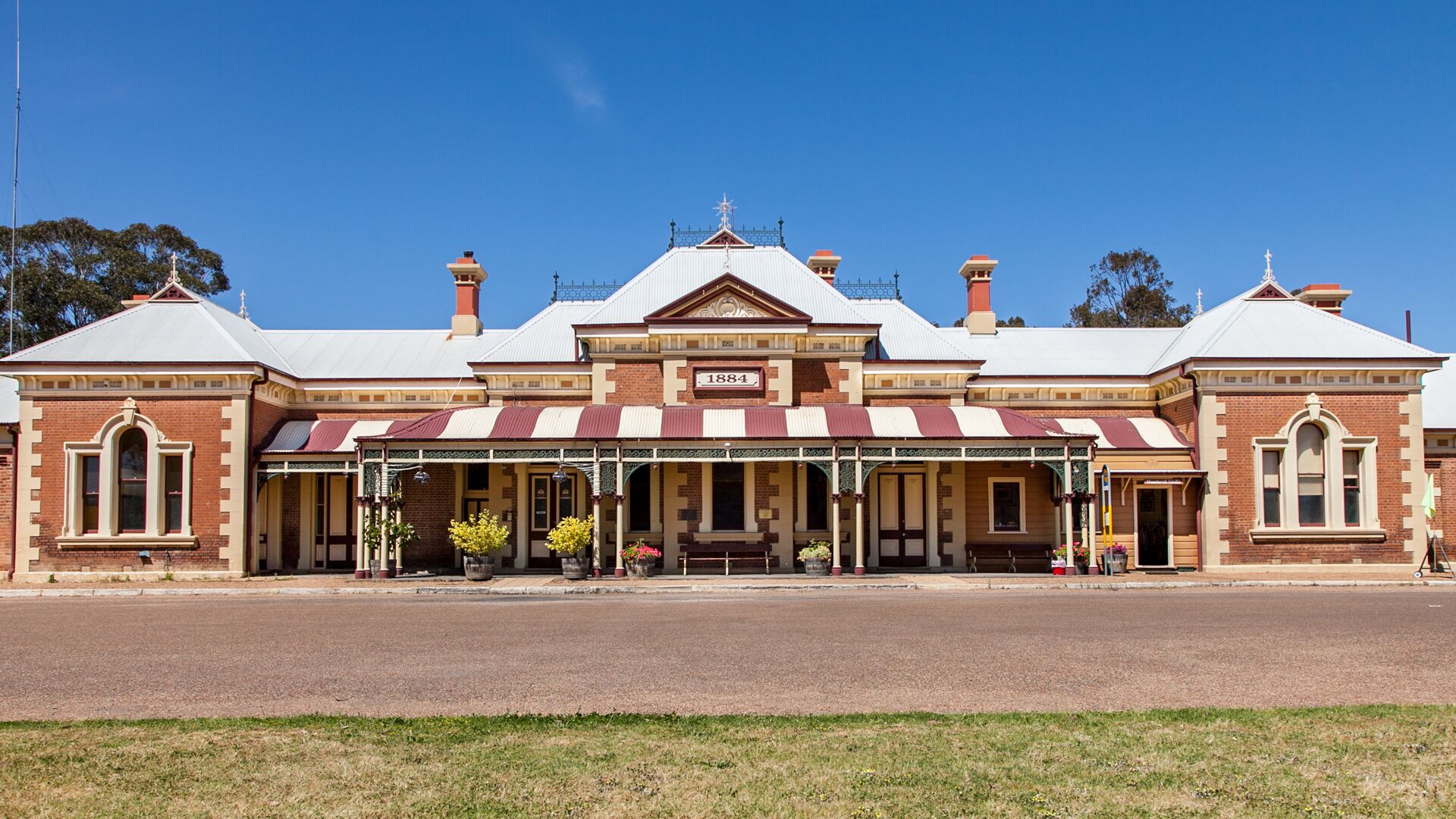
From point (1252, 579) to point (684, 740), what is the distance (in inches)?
801

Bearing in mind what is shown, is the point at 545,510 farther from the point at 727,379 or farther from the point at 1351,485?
the point at 1351,485

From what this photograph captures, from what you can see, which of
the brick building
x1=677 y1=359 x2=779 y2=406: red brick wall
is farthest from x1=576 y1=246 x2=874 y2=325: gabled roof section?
x1=677 y1=359 x2=779 y2=406: red brick wall

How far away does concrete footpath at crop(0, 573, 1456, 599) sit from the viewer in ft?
70.7

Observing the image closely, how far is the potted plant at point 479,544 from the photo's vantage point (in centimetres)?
2342

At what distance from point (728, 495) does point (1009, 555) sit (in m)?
7.15

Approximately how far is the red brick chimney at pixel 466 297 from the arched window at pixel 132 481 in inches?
363

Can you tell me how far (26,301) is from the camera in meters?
53.5

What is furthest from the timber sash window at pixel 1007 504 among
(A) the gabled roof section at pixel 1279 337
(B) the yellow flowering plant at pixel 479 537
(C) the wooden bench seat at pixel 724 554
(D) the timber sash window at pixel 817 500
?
(B) the yellow flowering plant at pixel 479 537

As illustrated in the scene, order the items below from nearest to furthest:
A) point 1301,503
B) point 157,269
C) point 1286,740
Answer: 1. point 1286,740
2. point 1301,503
3. point 157,269

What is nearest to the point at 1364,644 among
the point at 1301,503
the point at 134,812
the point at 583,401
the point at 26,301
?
the point at 134,812

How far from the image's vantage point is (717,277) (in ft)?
92.0

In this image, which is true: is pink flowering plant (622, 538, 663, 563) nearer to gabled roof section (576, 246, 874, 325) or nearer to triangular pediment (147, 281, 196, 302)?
gabled roof section (576, 246, 874, 325)

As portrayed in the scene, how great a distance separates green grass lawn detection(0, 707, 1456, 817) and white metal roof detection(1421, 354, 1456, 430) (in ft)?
76.0

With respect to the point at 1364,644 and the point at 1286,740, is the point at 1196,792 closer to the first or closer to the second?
the point at 1286,740
